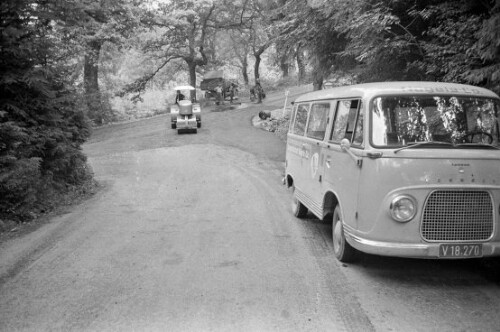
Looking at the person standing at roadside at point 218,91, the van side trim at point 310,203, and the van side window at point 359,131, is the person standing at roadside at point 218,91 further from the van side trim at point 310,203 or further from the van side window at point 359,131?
the van side window at point 359,131

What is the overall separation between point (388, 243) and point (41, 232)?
236 inches

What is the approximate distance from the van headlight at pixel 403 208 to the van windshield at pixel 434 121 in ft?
2.15

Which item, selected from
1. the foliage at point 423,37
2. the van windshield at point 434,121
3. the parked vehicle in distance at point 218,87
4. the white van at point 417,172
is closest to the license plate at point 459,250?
the white van at point 417,172

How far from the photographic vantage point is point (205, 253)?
21.1 ft

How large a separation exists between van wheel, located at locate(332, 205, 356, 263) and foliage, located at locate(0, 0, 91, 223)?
224 inches

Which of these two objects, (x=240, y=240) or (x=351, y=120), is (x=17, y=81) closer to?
(x=240, y=240)

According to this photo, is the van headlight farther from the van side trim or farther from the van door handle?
the van side trim

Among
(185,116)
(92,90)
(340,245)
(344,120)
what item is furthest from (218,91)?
(340,245)

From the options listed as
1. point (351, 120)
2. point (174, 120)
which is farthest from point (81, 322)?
point (174, 120)

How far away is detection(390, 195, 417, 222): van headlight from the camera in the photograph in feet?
15.7

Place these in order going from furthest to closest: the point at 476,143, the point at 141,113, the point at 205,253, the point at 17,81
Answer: the point at 141,113, the point at 17,81, the point at 205,253, the point at 476,143

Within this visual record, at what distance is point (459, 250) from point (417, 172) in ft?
3.11

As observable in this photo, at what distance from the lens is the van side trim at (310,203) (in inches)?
262

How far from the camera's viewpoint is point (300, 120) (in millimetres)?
8453
